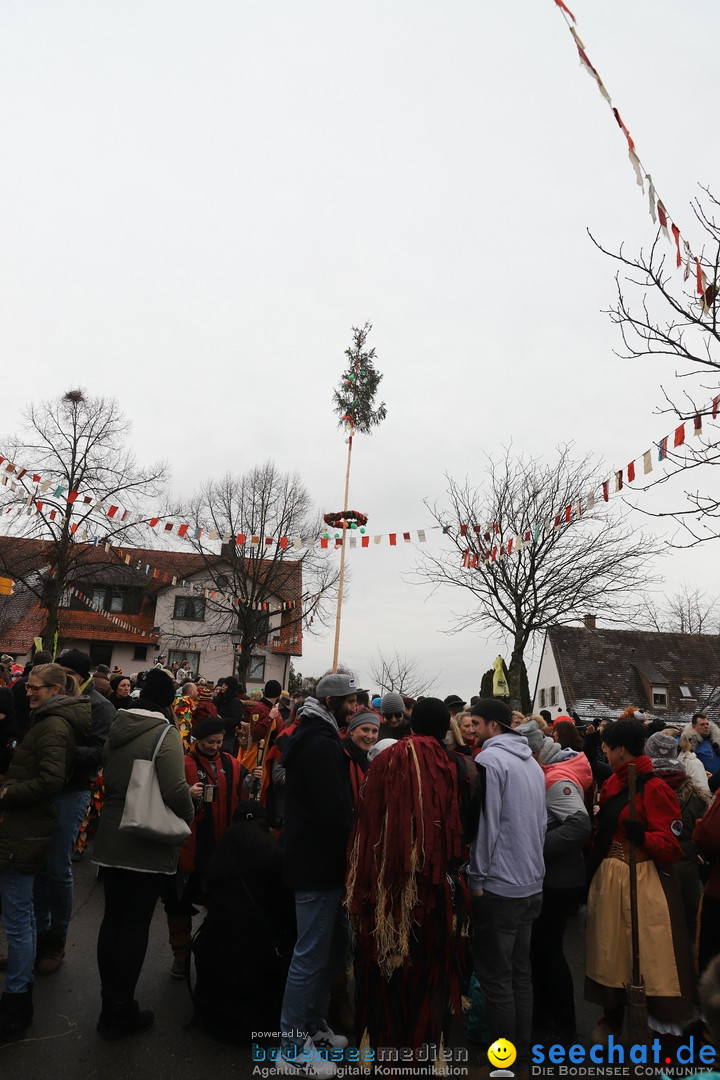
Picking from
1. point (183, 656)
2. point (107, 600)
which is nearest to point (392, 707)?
point (183, 656)

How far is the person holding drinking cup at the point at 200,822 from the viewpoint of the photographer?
4.67 metres

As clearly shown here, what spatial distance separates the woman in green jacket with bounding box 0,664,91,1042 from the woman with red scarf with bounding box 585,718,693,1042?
9.75 ft

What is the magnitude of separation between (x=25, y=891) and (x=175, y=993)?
3.95ft

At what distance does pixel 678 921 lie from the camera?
13.1 feet

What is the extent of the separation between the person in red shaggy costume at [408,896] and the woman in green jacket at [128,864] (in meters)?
1.11

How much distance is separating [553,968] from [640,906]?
668 mm

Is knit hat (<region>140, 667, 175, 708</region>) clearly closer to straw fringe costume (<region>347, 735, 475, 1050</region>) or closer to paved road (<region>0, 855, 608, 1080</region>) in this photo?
straw fringe costume (<region>347, 735, 475, 1050</region>)

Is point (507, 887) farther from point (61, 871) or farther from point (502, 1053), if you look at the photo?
point (61, 871)

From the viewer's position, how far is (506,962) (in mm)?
3646

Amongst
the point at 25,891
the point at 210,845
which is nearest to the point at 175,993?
the point at 210,845

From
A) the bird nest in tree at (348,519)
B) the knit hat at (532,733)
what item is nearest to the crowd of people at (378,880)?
the knit hat at (532,733)

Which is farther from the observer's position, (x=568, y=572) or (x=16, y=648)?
(x=16, y=648)


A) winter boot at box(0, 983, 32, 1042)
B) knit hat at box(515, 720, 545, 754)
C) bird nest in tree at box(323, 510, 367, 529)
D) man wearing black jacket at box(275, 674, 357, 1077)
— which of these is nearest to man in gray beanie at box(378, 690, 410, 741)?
knit hat at box(515, 720, 545, 754)

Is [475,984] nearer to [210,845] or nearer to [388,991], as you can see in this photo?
[388,991]
